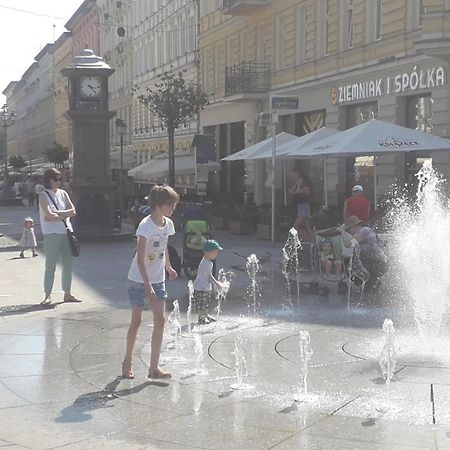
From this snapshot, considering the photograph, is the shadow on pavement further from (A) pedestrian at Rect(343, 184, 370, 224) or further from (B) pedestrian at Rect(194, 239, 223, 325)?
(A) pedestrian at Rect(343, 184, 370, 224)

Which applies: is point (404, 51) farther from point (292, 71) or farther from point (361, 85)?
point (292, 71)

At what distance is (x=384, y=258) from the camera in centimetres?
1045

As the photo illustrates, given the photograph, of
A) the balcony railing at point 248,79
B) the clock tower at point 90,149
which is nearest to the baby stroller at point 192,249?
the clock tower at point 90,149

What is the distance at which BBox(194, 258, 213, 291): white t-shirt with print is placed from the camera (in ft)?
29.1

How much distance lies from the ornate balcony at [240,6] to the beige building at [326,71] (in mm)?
45

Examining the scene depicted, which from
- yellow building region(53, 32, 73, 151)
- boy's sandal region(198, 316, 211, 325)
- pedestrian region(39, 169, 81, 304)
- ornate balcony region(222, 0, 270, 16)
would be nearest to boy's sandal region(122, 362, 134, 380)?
boy's sandal region(198, 316, 211, 325)

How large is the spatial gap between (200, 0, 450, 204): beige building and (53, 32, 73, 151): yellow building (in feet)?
164

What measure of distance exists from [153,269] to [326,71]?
66.9 feet

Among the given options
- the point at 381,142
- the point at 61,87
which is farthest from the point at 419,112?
the point at 61,87

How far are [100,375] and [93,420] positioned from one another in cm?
116

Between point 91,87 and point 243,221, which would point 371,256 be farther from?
point 243,221

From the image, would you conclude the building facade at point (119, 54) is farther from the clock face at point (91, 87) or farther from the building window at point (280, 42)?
the clock face at point (91, 87)

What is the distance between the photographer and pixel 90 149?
1809 centimetres

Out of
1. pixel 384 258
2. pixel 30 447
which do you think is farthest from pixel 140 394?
pixel 384 258
